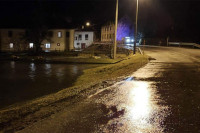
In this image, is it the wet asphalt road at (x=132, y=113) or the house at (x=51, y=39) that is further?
the house at (x=51, y=39)

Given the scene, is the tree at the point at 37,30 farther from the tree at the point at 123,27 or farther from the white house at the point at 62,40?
the tree at the point at 123,27

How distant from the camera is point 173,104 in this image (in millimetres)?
8031

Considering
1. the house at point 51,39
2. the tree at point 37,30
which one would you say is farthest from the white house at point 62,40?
the tree at point 37,30

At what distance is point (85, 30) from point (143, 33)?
1859 centimetres

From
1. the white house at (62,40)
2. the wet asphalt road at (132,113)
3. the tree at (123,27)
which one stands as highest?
the tree at (123,27)

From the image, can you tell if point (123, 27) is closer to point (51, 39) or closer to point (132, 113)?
point (51, 39)

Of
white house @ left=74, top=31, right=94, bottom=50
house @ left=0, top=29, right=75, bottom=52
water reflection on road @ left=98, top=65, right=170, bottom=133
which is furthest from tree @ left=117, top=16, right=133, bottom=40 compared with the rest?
water reflection on road @ left=98, top=65, right=170, bottom=133

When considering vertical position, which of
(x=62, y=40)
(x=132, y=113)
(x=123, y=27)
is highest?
(x=123, y=27)

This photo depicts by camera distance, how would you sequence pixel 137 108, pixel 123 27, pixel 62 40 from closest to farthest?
1. pixel 137 108
2. pixel 62 40
3. pixel 123 27

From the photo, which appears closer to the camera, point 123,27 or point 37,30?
point 37,30

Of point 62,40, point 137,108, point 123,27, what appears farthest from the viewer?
point 123,27

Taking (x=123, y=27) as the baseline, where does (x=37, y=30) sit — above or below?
below

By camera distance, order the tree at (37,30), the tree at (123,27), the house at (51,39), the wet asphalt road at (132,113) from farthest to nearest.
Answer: the tree at (123,27) < the house at (51,39) < the tree at (37,30) < the wet asphalt road at (132,113)

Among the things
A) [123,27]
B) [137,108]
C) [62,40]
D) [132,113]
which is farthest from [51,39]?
[132,113]
